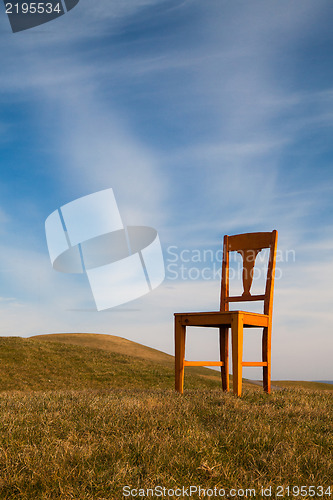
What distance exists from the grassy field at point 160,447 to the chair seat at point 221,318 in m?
1.07

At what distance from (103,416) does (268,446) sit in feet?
5.11

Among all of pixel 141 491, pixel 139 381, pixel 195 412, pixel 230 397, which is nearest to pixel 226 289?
pixel 230 397

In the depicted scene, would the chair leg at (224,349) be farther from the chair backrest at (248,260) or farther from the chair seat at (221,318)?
the chair seat at (221,318)

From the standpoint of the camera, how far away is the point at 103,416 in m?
4.27

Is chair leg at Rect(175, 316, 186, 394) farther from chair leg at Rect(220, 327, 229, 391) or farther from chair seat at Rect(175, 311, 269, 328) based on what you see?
chair leg at Rect(220, 327, 229, 391)

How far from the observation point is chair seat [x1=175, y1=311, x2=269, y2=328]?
6.11 meters

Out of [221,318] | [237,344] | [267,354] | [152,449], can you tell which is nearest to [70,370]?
[267,354]

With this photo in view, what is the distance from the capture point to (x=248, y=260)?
271 inches

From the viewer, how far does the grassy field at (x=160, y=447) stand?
2975 mm

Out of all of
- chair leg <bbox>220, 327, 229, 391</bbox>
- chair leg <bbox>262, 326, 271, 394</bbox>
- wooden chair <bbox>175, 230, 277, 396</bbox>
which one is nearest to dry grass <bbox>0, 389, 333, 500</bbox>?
wooden chair <bbox>175, 230, 277, 396</bbox>

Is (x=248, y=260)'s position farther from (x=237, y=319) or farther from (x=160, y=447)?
(x=160, y=447)

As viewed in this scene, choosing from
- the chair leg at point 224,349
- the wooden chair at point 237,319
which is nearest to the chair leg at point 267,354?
the wooden chair at point 237,319

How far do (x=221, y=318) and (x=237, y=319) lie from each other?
0.27m

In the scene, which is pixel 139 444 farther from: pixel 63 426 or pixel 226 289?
pixel 226 289
